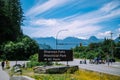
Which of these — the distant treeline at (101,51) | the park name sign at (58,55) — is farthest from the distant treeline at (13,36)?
the park name sign at (58,55)

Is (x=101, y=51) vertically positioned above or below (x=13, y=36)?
below

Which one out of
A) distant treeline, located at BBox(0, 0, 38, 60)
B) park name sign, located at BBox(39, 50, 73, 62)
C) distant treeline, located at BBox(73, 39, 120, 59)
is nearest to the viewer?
park name sign, located at BBox(39, 50, 73, 62)

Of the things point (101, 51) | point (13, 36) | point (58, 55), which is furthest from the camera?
point (101, 51)

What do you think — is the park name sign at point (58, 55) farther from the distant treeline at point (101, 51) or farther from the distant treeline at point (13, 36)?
the distant treeline at point (101, 51)

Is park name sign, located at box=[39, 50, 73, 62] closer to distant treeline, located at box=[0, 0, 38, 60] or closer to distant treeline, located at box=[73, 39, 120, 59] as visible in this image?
distant treeline, located at box=[0, 0, 38, 60]

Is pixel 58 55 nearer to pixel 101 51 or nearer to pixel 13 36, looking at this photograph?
pixel 13 36

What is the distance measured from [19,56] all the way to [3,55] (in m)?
4.62

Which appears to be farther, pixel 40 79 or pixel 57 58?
pixel 57 58

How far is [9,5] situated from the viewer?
131 metres

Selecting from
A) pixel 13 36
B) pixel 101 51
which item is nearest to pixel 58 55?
pixel 13 36

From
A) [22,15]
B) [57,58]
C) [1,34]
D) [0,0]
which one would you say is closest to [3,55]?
[1,34]

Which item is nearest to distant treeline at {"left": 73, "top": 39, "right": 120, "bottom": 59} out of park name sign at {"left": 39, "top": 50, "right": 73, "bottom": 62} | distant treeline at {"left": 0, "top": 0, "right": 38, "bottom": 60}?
distant treeline at {"left": 0, "top": 0, "right": 38, "bottom": 60}

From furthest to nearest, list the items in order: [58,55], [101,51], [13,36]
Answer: [101,51], [13,36], [58,55]

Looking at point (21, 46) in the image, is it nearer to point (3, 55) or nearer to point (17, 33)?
point (3, 55)
